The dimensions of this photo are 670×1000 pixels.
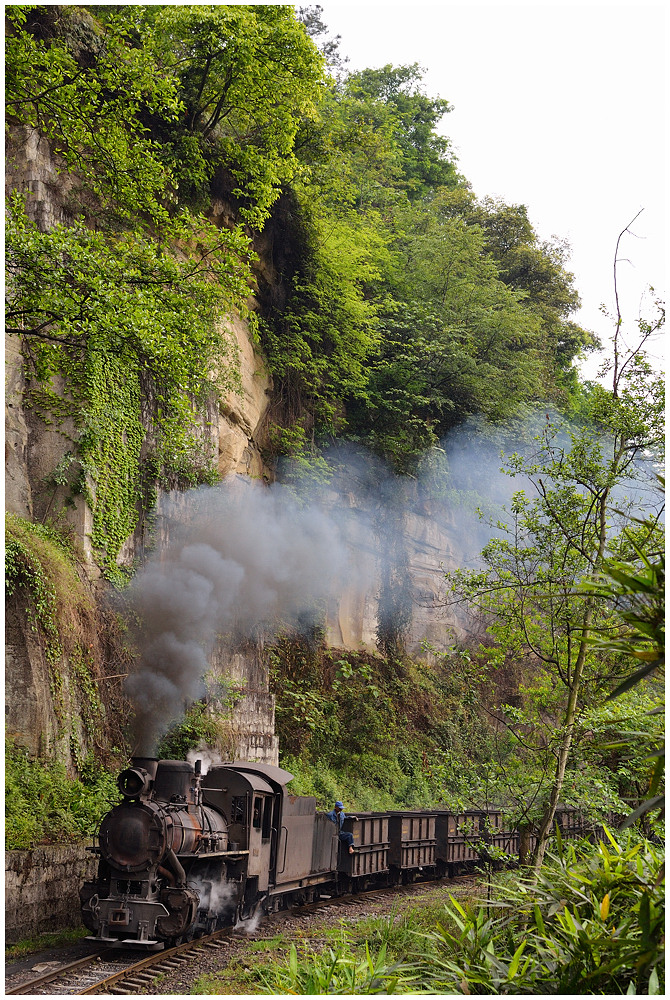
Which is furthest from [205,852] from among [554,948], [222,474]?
[222,474]

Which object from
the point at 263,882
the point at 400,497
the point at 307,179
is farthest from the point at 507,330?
the point at 263,882

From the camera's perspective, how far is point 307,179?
19.8 metres

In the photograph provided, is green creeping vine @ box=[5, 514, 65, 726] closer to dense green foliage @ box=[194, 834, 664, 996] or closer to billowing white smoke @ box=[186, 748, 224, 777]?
billowing white smoke @ box=[186, 748, 224, 777]

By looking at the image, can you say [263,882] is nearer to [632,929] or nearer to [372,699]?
[632,929]

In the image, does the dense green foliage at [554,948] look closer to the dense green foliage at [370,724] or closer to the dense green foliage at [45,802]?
the dense green foliage at [45,802]

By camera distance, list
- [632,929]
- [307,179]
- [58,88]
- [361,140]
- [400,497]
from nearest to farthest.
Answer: [632,929] < [58,88] < [307,179] < [361,140] < [400,497]

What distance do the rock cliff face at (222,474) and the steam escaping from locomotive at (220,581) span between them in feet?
1.91

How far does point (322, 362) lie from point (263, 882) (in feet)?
46.3

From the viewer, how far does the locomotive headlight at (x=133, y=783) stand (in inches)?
346

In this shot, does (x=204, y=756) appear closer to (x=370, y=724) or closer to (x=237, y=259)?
(x=370, y=724)

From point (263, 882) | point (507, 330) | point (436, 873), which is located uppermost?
point (507, 330)

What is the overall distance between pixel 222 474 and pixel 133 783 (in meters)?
9.57

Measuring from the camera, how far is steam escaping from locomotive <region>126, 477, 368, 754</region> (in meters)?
13.6

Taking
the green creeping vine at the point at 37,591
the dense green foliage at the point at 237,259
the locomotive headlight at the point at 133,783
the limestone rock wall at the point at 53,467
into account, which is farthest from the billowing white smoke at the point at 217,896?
the dense green foliage at the point at 237,259
